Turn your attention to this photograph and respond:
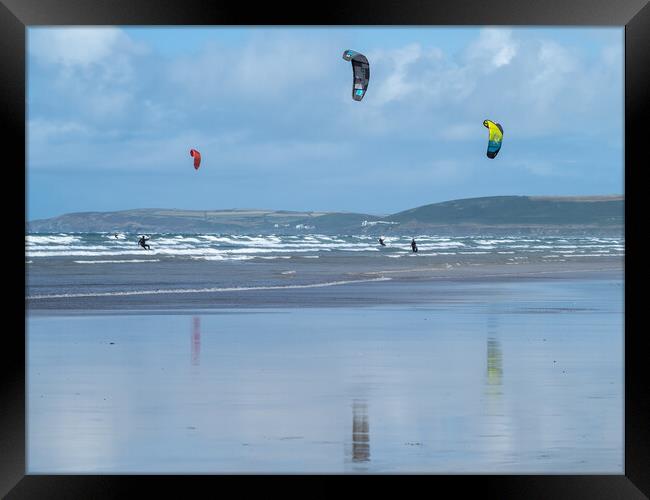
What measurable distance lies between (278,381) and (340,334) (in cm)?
322

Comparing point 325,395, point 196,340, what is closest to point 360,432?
point 325,395

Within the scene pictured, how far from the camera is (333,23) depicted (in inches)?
157

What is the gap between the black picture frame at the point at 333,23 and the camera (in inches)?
153

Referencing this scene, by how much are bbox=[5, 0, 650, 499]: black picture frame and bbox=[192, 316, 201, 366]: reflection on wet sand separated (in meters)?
3.84

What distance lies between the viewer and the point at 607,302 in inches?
569

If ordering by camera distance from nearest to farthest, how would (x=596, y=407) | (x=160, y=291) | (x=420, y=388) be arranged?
1. (x=596, y=407)
2. (x=420, y=388)
3. (x=160, y=291)

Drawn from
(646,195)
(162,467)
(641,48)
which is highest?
(641,48)

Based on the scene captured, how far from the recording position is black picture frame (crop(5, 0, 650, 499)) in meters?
3.89

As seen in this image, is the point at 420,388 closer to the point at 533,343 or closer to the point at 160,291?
the point at 533,343

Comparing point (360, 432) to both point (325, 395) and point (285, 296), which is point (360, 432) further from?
point (285, 296)

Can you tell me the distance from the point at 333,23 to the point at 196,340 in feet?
19.1

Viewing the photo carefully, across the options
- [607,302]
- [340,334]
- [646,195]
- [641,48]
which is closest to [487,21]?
[641,48]

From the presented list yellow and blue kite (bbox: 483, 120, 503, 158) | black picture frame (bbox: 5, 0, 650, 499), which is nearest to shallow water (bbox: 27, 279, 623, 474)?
black picture frame (bbox: 5, 0, 650, 499)

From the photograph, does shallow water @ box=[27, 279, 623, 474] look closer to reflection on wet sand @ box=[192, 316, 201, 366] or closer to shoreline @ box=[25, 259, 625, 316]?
reflection on wet sand @ box=[192, 316, 201, 366]
